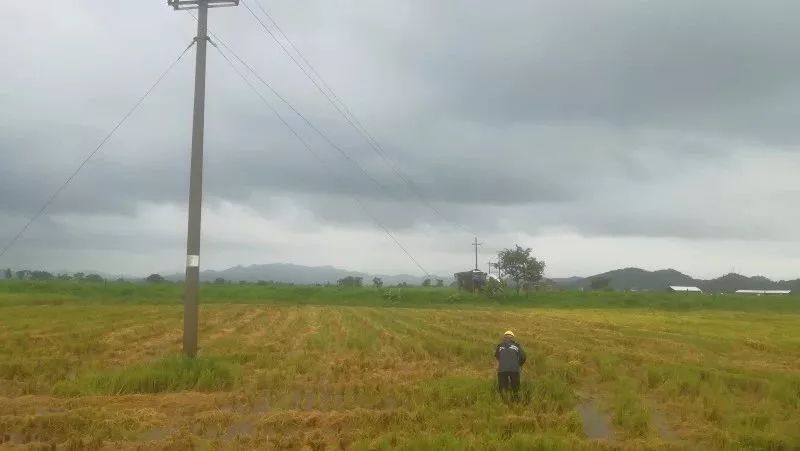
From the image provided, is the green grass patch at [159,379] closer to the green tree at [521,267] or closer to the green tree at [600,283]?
the green tree at [521,267]

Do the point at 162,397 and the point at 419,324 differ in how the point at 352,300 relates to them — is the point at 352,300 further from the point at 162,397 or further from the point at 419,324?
the point at 162,397

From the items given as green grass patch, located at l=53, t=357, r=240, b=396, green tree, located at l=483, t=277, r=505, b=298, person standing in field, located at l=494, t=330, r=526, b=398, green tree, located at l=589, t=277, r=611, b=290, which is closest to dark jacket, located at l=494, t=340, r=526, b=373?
person standing in field, located at l=494, t=330, r=526, b=398

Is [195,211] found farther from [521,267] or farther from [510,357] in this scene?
[521,267]

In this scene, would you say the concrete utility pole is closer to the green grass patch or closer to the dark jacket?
the green grass patch

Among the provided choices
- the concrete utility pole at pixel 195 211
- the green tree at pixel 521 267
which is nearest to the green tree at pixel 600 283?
the green tree at pixel 521 267

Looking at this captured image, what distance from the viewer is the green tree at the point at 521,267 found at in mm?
90875

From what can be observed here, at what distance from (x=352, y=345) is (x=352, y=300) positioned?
55751mm

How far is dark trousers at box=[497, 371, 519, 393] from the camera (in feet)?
48.2

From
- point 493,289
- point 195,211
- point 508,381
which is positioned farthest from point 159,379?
point 493,289

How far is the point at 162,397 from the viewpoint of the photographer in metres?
14.2

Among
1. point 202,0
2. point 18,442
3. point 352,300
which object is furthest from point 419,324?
point 352,300

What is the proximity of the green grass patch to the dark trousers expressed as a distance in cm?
630

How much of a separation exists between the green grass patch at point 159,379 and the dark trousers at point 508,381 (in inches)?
248

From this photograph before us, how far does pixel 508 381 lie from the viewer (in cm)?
1493
